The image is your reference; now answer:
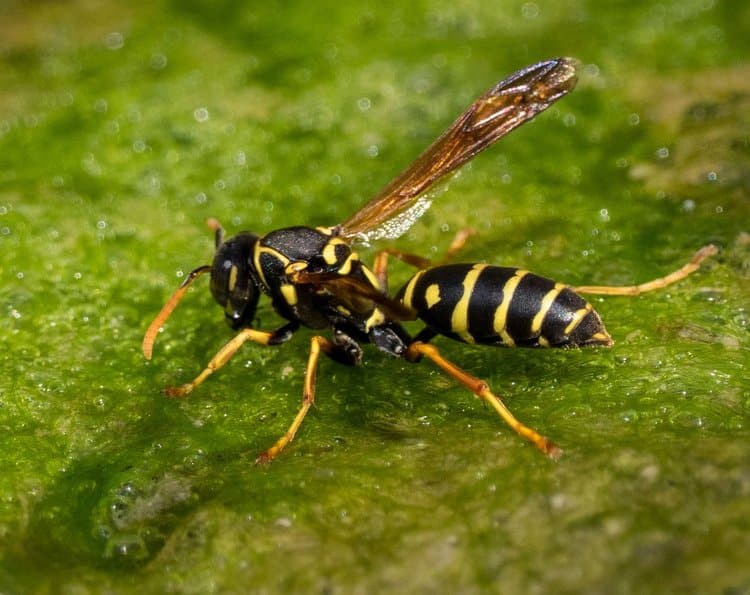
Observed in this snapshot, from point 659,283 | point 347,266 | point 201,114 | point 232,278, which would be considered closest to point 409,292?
point 347,266

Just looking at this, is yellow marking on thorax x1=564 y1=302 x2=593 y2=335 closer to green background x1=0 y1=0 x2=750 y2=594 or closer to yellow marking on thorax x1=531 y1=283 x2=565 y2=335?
yellow marking on thorax x1=531 y1=283 x2=565 y2=335

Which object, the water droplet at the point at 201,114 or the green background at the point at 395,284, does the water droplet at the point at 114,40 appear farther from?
the water droplet at the point at 201,114

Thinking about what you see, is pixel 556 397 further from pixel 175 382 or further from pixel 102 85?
pixel 102 85

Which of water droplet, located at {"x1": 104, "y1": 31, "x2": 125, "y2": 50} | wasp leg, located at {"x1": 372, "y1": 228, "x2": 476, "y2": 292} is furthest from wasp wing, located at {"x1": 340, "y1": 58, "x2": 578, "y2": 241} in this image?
water droplet, located at {"x1": 104, "y1": 31, "x2": 125, "y2": 50}

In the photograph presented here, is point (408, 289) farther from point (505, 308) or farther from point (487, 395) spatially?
point (487, 395)

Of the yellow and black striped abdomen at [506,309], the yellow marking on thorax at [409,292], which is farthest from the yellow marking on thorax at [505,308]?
the yellow marking on thorax at [409,292]

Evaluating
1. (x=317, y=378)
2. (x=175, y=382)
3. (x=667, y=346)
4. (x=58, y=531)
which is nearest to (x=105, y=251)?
(x=175, y=382)
